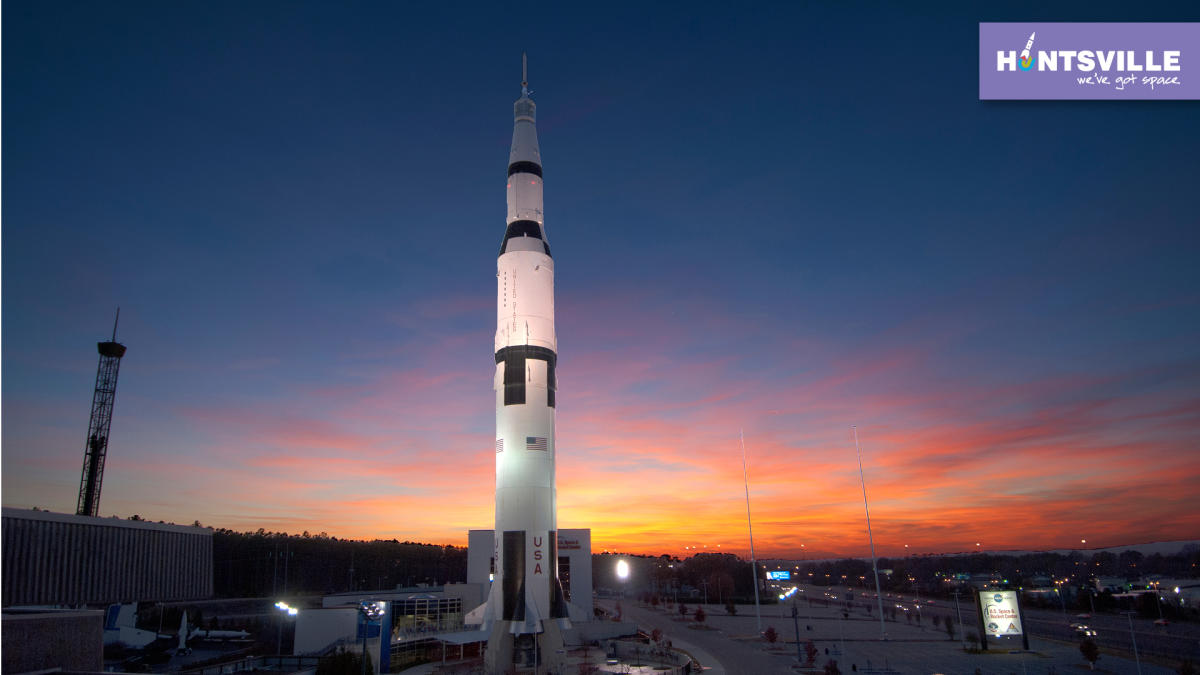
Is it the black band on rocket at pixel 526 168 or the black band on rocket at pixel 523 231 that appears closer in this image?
the black band on rocket at pixel 523 231

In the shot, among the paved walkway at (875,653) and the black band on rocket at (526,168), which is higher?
the black band on rocket at (526,168)

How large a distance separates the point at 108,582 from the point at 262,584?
108114 millimetres

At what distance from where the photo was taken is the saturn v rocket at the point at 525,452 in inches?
1395

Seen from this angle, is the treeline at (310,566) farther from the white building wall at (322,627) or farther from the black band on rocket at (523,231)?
the black band on rocket at (523,231)

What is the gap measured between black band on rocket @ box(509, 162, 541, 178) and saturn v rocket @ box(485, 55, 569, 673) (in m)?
0.08

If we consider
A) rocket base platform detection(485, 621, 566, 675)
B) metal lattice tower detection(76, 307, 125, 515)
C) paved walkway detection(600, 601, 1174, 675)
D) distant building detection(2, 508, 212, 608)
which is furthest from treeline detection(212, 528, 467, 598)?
distant building detection(2, 508, 212, 608)

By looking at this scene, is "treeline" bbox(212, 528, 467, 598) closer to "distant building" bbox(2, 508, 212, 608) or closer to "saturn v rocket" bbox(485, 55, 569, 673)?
"saturn v rocket" bbox(485, 55, 569, 673)

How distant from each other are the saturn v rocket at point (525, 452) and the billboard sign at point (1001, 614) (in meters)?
36.6

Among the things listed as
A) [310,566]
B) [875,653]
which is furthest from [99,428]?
[875,653]

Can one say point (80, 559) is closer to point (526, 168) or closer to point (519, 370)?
point (519, 370)

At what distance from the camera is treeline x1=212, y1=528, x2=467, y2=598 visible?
11075cm

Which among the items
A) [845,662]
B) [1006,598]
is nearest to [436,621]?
[845,662]

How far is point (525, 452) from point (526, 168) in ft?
57.2

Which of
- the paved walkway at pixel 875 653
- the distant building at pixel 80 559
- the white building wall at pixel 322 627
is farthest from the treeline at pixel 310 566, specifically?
the distant building at pixel 80 559
